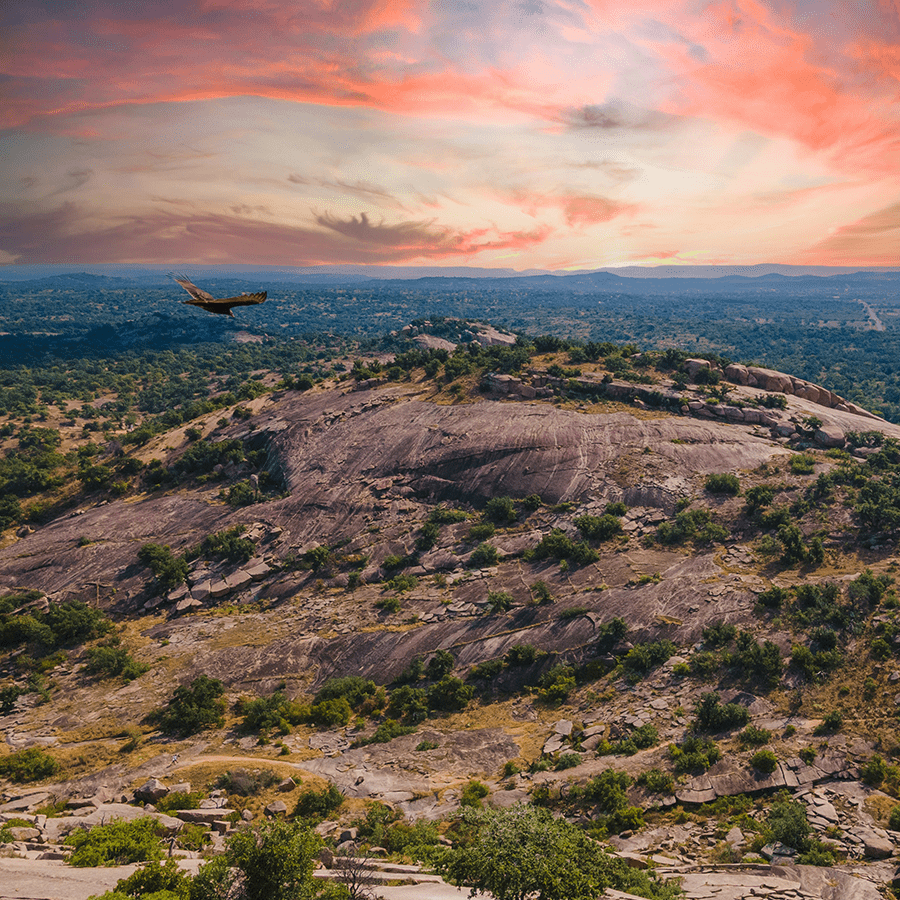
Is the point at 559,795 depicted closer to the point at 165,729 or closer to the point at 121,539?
the point at 165,729

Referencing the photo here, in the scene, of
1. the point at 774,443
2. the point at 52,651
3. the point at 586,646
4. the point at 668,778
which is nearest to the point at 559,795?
the point at 668,778

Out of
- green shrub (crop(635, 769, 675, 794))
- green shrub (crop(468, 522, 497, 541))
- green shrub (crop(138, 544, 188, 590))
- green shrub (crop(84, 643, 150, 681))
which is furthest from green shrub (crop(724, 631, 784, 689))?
green shrub (crop(138, 544, 188, 590))

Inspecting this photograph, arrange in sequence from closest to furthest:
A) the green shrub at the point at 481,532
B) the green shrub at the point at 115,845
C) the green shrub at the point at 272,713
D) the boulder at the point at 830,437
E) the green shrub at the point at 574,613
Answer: the green shrub at the point at 115,845, the green shrub at the point at 272,713, the green shrub at the point at 574,613, the green shrub at the point at 481,532, the boulder at the point at 830,437

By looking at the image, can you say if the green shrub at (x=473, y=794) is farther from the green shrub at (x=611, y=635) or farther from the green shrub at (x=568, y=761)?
the green shrub at (x=611, y=635)

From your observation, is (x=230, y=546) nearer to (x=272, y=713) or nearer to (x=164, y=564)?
(x=164, y=564)

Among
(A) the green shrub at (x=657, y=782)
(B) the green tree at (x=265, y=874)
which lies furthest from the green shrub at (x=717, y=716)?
(B) the green tree at (x=265, y=874)

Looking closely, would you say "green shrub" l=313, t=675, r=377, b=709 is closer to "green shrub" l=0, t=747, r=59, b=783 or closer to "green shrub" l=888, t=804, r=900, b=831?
"green shrub" l=0, t=747, r=59, b=783
